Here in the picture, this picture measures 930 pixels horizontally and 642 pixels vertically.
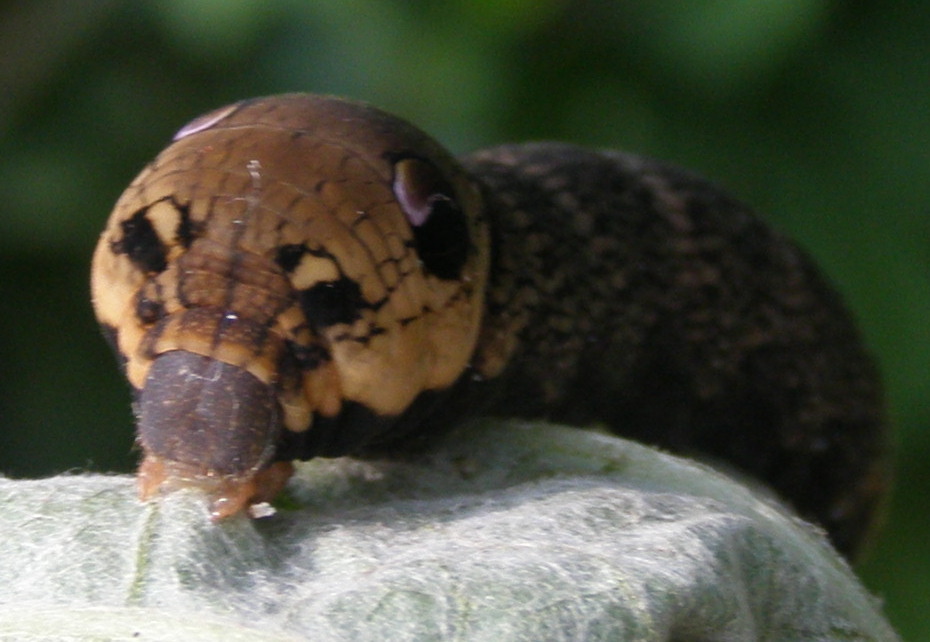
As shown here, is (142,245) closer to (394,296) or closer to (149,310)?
(149,310)

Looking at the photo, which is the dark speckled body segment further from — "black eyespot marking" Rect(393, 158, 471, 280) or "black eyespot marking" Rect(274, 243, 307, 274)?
"black eyespot marking" Rect(274, 243, 307, 274)

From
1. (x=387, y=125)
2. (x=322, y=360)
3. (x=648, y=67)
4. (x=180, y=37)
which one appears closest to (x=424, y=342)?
(x=322, y=360)

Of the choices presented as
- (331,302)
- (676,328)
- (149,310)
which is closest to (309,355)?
(331,302)

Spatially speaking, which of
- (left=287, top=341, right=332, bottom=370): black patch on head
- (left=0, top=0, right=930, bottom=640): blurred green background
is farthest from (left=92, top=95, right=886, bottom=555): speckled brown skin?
(left=0, top=0, right=930, bottom=640): blurred green background

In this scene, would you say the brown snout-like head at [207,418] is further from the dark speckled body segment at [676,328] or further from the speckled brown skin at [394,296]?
the dark speckled body segment at [676,328]

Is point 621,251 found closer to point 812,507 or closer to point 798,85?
point 812,507

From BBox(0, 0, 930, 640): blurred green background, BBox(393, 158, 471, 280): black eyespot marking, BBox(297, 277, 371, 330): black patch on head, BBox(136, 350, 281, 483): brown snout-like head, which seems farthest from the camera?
BBox(0, 0, 930, 640): blurred green background

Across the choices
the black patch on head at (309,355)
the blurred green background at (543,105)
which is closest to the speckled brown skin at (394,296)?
the black patch on head at (309,355)

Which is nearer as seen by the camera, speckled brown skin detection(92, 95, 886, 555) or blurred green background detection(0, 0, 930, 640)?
speckled brown skin detection(92, 95, 886, 555)
